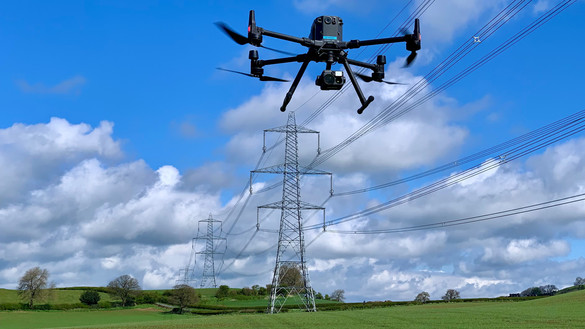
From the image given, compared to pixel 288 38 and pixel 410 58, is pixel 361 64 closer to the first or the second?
pixel 410 58

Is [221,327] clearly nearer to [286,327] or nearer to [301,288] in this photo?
[286,327]

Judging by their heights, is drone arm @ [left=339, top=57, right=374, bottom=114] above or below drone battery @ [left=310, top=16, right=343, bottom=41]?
below

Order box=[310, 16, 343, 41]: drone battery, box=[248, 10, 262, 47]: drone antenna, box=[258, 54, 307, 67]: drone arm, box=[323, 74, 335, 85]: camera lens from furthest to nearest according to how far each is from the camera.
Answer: box=[258, 54, 307, 67]: drone arm, box=[323, 74, 335, 85]: camera lens, box=[310, 16, 343, 41]: drone battery, box=[248, 10, 262, 47]: drone antenna

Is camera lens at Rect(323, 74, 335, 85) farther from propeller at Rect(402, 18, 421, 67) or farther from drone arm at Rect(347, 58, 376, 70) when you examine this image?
propeller at Rect(402, 18, 421, 67)

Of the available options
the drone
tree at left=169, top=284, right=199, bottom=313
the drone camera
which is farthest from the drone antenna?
tree at left=169, top=284, right=199, bottom=313

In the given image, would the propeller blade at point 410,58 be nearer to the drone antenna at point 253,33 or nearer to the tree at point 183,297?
the drone antenna at point 253,33

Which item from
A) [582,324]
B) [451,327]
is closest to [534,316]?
[582,324]
